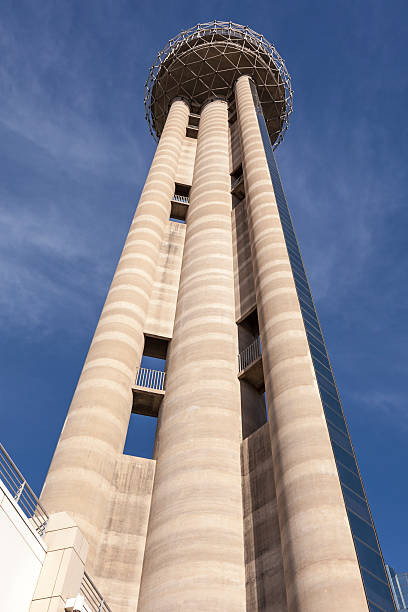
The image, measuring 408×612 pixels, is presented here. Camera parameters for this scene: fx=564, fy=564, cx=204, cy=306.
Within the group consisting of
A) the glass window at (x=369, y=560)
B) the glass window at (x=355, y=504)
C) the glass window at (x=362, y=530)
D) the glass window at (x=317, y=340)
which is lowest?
the glass window at (x=369, y=560)

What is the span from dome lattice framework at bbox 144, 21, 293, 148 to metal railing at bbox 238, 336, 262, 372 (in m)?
38.2

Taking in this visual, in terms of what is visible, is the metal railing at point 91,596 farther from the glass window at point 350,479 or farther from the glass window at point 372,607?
the glass window at point 350,479

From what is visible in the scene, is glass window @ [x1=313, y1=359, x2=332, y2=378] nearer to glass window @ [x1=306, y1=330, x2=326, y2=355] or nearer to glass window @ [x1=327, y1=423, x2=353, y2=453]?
glass window @ [x1=306, y1=330, x2=326, y2=355]

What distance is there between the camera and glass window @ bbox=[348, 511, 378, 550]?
1820 cm

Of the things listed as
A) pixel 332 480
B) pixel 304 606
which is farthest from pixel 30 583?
pixel 332 480

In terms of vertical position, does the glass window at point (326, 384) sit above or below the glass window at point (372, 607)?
above

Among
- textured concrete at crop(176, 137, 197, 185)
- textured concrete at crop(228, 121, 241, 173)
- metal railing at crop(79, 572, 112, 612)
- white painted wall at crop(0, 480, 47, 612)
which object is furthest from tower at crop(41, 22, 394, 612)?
white painted wall at crop(0, 480, 47, 612)

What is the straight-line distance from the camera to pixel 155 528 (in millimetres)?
23234

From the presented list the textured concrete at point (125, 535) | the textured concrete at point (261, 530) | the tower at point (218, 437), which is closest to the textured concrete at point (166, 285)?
the tower at point (218, 437)

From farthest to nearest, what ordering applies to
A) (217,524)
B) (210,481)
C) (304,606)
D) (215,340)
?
(215,340), (210,481), (217,524), (304,606)

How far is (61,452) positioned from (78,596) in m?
Answer: 11.9

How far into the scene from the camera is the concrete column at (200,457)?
2055 centimetres

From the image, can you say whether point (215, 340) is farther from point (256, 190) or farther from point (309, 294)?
point (256, 190)

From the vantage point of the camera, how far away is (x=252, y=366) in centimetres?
2853
